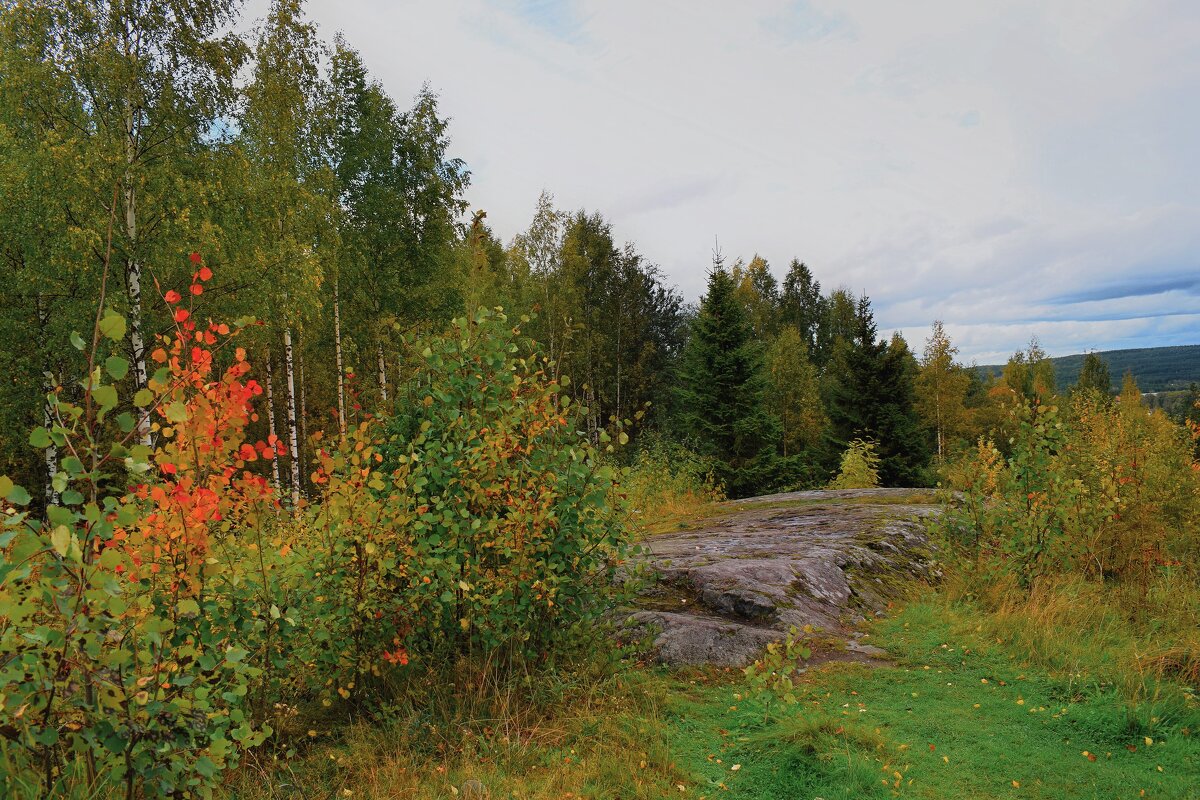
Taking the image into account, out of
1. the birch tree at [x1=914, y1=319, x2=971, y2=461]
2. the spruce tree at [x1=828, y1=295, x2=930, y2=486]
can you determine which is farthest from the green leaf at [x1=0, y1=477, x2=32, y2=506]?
the birch tree at [x1=914, y1=319, x2=971, y2=461]

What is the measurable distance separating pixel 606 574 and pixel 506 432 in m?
1.17

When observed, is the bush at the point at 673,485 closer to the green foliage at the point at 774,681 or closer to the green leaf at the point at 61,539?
the green foliage at the point at 774,681

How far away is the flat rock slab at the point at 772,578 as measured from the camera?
5.18 m

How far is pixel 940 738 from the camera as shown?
3.88 meters

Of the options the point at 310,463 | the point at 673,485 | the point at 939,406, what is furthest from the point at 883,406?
the point at 310,463

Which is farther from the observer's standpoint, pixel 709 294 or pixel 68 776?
pixel 709 294

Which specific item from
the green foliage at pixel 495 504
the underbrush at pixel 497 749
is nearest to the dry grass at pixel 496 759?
the underbrush at pixel 497 749

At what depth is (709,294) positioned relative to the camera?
19516 mm

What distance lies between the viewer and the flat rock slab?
518 centimetres

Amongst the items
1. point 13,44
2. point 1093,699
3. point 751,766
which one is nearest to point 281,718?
point 751,766

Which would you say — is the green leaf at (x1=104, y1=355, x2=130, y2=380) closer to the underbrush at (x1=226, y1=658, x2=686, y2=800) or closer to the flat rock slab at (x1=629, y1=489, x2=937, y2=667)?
the underbrush at (x1=226, y1=658, x2=686, y2=800)

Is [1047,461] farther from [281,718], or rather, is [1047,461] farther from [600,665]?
[281,718]

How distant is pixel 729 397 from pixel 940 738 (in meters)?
15.3

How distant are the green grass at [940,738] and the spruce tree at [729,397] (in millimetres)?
13859
